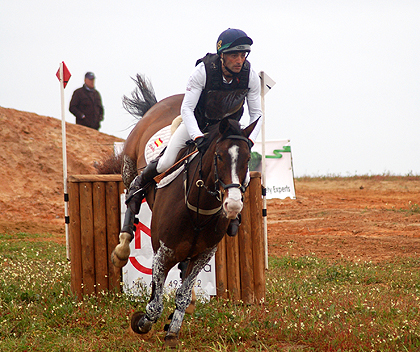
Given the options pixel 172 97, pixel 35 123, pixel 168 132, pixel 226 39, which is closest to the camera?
pixel 226 39

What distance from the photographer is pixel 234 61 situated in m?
5.05

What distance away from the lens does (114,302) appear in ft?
21.3

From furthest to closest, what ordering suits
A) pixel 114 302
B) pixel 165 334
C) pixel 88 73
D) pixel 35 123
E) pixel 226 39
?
pixel 35 123 < pixel 88 73 < pixel 114 302 < pixel 165 334 < pixel 226 39

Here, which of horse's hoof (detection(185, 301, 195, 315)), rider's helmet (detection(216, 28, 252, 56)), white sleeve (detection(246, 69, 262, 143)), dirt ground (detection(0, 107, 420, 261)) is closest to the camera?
rider's helmet (detection(216, 28, 252, 56))

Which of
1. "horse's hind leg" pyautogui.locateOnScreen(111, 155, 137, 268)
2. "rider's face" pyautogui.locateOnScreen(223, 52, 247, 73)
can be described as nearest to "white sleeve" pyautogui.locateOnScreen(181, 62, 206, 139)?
"rider's face" pyautogui.locateOnScreen(223, 52, 247, 73)

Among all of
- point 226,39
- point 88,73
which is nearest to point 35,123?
point 88,73

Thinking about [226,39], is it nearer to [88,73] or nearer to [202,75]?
[202,75]

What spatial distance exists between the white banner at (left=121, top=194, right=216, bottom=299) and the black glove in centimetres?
223

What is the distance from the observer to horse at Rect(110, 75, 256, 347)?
422 cm

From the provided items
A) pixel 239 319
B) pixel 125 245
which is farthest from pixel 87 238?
pixel 239 319

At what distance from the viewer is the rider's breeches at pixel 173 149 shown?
5297 millimetres

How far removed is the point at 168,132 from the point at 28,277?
10.4 ft

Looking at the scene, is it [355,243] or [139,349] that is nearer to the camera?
[139,349]

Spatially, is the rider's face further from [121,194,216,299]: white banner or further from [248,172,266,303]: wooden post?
[121,194,216,299]: white banner
